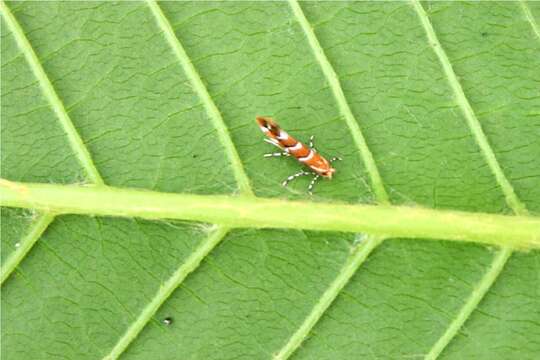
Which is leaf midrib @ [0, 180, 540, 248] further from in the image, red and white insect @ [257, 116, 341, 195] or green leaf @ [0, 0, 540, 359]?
red and white insect @ [257, 116, 341, 195]

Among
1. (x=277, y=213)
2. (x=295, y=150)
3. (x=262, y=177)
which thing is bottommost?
(x=277, y=213)

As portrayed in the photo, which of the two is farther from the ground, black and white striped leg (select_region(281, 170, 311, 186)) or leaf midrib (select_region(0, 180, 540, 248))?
black and white striped leg (select_region(281, 170, 311, 186))

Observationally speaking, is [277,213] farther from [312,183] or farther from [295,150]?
[295,150]

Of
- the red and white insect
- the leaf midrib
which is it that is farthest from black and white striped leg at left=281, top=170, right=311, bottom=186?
the leaf midrib

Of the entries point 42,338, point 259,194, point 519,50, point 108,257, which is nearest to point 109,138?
point 108,257

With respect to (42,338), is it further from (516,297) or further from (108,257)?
(516,297)

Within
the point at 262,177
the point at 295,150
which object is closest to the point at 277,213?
the point at 262,177

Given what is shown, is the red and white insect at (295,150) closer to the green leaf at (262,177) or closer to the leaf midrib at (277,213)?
the green leaf at (262,177)
